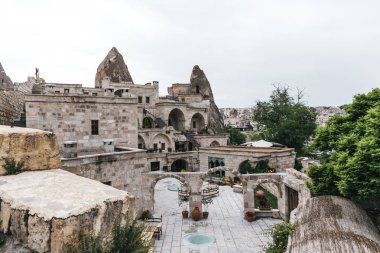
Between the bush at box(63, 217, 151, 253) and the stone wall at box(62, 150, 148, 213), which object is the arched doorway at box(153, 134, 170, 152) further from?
the bush at box(63, 217, 151, 253)

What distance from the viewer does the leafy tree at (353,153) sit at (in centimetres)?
802

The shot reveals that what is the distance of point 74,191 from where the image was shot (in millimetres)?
4348

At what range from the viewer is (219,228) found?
627 inches

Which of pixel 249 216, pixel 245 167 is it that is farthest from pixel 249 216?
pixel 245 167

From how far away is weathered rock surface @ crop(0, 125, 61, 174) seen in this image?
5348 mm

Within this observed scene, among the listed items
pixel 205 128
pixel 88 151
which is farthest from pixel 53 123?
pixel 205 128

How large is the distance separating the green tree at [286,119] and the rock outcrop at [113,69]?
93.1 ft

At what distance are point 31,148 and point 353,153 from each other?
9.14 meters

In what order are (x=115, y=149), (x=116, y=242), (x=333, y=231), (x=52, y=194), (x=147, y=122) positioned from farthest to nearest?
1. (x=147, y=122)
2. (x=115, y=149)
3. (x=333, y=231)
4. (x=52, y=194)
5. (x=116, y=242)

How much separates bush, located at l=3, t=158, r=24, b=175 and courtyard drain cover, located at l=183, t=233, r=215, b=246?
10181 mm

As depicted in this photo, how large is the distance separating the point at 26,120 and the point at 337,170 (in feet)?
53.6

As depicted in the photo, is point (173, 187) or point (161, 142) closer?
point (173, 187)

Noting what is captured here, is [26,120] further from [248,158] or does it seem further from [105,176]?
[248,158]

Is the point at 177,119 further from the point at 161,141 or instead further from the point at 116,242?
the point at 116,242
